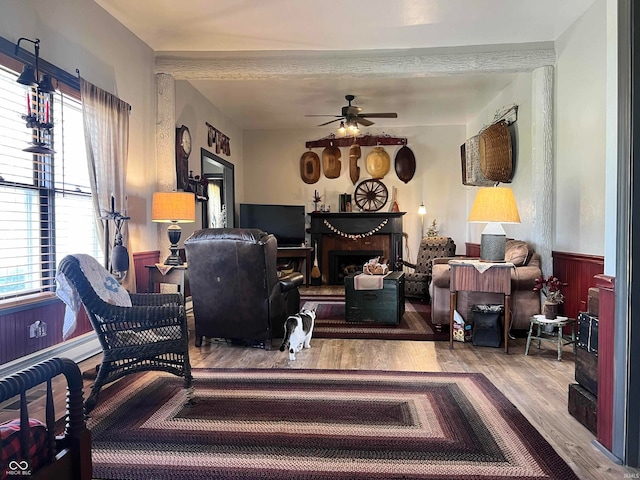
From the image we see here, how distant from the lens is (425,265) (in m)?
6.31

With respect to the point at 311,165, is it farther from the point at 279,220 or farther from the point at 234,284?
the point at 234,284

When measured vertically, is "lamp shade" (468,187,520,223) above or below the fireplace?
above

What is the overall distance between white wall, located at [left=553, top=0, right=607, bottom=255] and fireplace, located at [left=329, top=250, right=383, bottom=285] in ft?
12.1

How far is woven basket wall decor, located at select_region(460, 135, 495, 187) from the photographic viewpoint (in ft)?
20.5

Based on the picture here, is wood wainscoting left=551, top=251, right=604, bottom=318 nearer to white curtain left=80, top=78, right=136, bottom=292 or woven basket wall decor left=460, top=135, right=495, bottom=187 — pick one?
woven basket wall decor left=460, top=135, right=495, bottom=187

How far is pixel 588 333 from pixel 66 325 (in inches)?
120

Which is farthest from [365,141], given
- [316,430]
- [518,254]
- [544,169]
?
[316,430]

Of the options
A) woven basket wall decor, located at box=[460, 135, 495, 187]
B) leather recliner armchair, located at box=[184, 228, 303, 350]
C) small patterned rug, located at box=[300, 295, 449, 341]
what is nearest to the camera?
leather recliner armchair, located at box=[184, 228, 303, 350]

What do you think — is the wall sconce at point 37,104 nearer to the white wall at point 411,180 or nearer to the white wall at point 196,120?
the white wall at point 196,120

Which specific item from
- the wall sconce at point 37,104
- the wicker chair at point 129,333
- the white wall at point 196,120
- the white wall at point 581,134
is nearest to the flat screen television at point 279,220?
the white wall at point 196,120

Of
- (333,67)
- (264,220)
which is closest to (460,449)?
(333,67)

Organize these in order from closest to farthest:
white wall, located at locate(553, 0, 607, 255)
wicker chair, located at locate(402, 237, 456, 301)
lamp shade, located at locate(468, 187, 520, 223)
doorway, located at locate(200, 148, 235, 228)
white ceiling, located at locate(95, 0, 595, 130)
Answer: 1. lamp shade, located at locate(468, 187, 520, 223)
2. white wall, located at locate(553, 0, 607, 255)
3. white ceiling, located at locate(95, 0, 595, 130)
4. wicker chair, located at locate(402, 237, 456, 301)
5. doorway, located at locate(200, 148, 235, 228)

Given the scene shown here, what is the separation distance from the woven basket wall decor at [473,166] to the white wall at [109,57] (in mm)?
4378

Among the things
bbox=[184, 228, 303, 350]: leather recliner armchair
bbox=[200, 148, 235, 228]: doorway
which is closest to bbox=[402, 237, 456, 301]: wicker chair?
bbox=[184, 228, 303, 350]: leather recliner armchair
